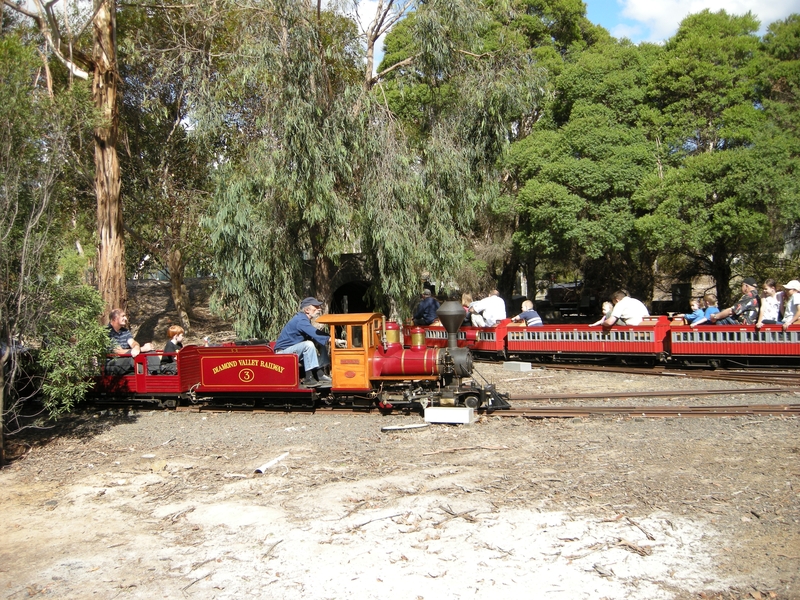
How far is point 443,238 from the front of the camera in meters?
18.0

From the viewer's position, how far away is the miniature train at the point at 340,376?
36.0 feet

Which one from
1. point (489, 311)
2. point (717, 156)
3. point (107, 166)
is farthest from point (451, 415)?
point (717, 156)

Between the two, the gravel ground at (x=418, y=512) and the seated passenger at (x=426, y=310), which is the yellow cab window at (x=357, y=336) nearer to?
the gravel ground at (x=418, y=512)

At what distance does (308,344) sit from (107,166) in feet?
27.5

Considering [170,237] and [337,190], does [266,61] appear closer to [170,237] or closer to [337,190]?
[337,190]

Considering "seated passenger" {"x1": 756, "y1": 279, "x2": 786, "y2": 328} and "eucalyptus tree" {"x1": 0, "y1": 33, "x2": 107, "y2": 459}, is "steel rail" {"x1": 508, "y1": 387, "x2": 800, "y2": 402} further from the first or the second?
"eucalyptus tree" {"x1": 0, "y1": 33, "x2": 107, "y2": 459}

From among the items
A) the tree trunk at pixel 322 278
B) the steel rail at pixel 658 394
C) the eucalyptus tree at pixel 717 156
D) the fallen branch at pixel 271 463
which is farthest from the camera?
the eucalyptus tree at pixel 717 156

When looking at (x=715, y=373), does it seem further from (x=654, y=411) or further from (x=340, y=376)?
(x=340, y=376)

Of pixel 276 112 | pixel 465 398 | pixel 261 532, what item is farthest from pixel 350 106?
pixel 261 532

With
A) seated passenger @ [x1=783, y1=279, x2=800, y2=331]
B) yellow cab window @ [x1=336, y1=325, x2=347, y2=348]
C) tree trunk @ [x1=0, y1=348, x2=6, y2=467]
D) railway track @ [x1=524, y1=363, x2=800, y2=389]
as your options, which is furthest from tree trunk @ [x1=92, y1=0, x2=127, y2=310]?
seated passenger @ [x1=783, y1=279, x2=800, y2=331]

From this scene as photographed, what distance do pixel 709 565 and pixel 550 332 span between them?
38.0 ft

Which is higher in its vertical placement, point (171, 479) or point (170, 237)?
point (170, 237)

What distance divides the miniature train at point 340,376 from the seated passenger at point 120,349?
0.47ft

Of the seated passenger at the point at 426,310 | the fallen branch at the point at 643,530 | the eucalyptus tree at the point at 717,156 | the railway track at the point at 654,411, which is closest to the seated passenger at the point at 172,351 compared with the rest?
the railway track at the point at 654,411
